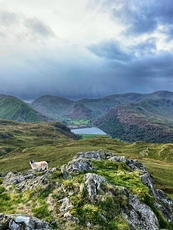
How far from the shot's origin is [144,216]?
25422 millimetres

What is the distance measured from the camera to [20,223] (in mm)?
19266

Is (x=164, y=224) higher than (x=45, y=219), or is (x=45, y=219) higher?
(x=45, y=219)

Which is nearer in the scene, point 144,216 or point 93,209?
point 93,209

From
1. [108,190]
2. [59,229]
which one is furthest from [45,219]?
[108,190]

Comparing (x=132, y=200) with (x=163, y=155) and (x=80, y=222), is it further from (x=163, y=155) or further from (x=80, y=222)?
(x=163, y=155)

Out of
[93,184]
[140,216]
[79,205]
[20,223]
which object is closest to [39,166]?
[93,184]

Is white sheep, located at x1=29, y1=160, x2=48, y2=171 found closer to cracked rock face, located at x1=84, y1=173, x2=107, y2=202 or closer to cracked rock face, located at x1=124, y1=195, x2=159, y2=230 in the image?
cracked rock face, located at x1=84, y1=173, x2=107, y2=202

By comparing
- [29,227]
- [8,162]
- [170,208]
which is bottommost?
[8,162]

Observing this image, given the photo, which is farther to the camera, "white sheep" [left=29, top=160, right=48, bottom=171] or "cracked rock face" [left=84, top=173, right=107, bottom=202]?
"white sheep" [left=29, top=160, right=48, bottom=171]

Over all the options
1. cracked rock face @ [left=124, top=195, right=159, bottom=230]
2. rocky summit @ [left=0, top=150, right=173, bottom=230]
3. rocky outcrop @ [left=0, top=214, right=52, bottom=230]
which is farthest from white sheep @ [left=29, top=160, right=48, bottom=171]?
rocky outcrop @ [left=0, top=214, right=52, bottom=230]

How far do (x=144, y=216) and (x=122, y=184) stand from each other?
585 centimetres

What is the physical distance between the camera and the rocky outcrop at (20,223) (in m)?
18.9

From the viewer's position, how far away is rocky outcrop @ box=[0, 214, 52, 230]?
18.9m

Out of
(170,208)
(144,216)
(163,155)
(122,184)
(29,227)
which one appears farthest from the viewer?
(163,155)
